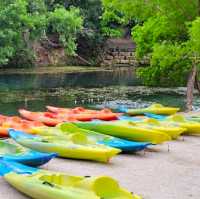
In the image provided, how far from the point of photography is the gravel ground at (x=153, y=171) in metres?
7.90

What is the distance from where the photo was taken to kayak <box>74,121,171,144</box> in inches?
437

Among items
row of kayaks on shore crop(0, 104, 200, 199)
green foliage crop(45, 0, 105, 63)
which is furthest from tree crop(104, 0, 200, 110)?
green foliage crop(45, 0, 105, 63)

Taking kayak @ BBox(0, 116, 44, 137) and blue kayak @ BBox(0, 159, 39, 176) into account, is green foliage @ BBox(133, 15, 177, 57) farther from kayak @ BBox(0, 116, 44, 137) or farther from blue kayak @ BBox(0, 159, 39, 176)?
blue kayak @ BBox(0, 159, 39, 176)

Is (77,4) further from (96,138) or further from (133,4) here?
(96,138)

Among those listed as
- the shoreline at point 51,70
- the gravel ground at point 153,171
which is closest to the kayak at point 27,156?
the gravel ground at point 153,171

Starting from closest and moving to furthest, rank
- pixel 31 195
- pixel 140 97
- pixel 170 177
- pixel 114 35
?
pixel 31 195, pixel 170 177, pixel 140 97, pixel 114 35

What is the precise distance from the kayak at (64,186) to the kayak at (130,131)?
3.94m

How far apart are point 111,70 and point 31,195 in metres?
36.8

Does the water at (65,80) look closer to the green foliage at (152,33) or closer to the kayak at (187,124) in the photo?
the green foliage at (152,33)

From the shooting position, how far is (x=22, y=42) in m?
38.3

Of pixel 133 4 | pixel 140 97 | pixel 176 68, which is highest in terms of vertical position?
pixel 133 4

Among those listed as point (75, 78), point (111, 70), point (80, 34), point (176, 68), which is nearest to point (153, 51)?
point (176, 68)

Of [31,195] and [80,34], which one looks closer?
[31,195]

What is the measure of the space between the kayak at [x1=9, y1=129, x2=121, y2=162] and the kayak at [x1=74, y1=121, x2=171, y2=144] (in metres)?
1.52
